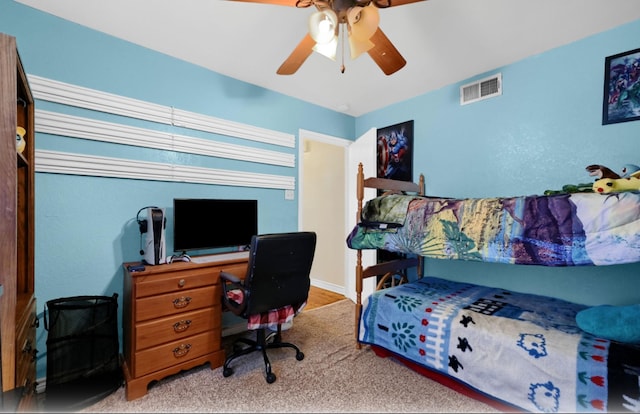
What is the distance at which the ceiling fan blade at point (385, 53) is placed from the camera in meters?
1.53

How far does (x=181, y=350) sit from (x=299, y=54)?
2115 millimetres

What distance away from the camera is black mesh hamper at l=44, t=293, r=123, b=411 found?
164 centimetres

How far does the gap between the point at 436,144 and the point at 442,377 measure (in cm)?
219

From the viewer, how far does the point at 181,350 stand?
6.06 feet

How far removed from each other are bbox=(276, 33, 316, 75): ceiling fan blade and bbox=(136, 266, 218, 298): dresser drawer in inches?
60.3

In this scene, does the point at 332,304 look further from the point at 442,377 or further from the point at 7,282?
the point at 7,282

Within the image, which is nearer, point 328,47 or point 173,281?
point 328,47

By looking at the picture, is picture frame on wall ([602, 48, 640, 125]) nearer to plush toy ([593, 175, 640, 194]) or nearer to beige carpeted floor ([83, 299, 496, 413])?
plush toy ([593, 175, 640, 194])

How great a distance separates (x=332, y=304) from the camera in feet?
11.3

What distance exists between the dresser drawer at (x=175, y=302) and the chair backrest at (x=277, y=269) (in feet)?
1.16

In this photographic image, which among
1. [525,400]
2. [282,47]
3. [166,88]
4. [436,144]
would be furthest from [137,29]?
[525,400]

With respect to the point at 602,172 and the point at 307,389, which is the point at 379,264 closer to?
the point at 307,389

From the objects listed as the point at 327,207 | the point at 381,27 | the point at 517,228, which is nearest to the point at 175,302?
the point at 517,228

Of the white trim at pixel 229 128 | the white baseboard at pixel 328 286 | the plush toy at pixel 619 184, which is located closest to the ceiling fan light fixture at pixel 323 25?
the white trim at pixel 229 128
